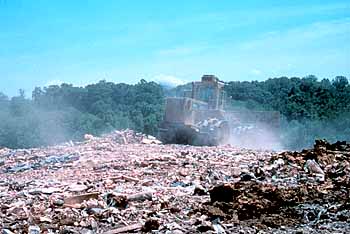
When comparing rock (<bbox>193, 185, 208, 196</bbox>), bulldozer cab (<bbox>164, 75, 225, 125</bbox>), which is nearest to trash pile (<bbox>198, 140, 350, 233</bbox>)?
rock (<bbox>193, 185, 208, 196</bbox>)

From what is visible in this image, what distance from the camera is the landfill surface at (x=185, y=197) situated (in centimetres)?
633

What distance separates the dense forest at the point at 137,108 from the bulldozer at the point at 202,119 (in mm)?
2134

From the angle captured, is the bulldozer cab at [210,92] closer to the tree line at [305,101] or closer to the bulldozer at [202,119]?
the bulldozer at [202,119]

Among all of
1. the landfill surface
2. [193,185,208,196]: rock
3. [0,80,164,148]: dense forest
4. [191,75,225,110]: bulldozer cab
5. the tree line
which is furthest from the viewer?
[0,80,164,148]: dense forest

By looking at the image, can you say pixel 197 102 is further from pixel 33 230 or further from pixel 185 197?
pixel 33 230

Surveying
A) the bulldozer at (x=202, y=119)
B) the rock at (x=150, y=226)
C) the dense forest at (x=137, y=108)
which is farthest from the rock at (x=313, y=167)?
the dense forest at (x=137, y=108)

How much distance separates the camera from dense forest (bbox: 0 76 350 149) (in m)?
32.6

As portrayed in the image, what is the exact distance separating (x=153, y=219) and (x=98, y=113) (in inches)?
1385

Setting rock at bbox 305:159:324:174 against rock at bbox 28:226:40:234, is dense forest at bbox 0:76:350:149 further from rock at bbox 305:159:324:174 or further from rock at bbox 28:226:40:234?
rock at bbox 28:226:40:234

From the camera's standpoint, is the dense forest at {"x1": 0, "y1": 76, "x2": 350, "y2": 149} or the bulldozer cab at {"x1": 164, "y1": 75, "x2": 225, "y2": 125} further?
the dense forest at {"x1": 0, "y1": 76, "x2": 350, "y2": 149}

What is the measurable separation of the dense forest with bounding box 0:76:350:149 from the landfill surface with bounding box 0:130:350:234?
44.2ft

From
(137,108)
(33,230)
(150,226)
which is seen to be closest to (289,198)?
(150,226)

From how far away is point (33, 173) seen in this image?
38.4 feet

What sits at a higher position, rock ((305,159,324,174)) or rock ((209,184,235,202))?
rock ((305,159,324,174))
